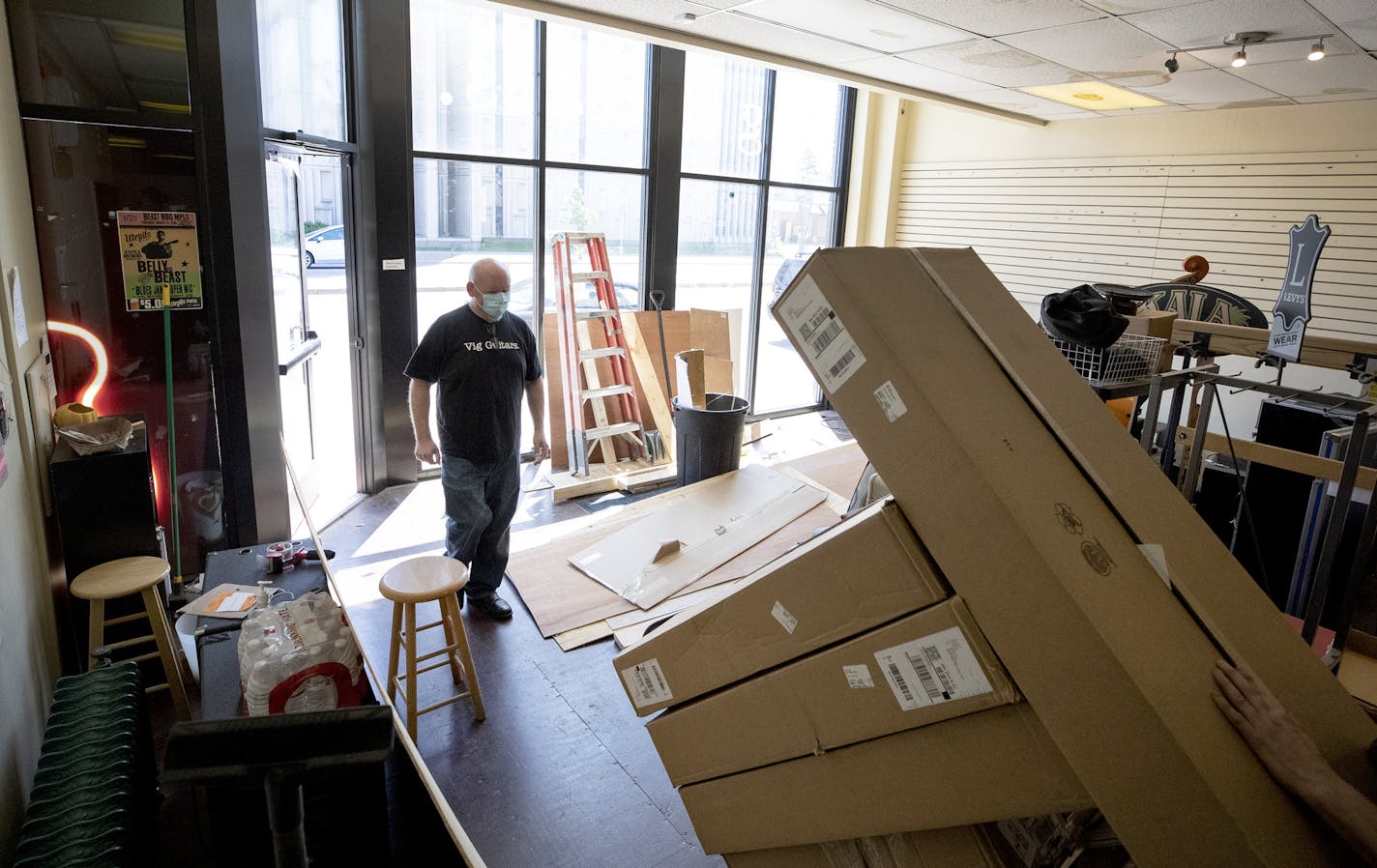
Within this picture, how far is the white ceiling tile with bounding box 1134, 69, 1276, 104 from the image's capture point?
458cm

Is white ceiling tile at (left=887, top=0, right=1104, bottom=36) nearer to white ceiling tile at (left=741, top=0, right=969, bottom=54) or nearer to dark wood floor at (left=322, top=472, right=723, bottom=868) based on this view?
white ceiling tile at (left=741, top=0, right=969, bottom=54)

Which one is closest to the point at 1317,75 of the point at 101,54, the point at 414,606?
the point at 414,606

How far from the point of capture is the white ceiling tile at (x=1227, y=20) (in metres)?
3.24

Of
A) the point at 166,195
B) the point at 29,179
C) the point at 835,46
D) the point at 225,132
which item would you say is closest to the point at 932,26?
the point at 835,46

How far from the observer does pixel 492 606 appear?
12.3ft

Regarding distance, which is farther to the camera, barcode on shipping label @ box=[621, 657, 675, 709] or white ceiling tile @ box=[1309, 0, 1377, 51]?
white ceiling tile @ box=[1309, 0, 1377, 51]

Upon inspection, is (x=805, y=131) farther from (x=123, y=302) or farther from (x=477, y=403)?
(x=123, y=302)

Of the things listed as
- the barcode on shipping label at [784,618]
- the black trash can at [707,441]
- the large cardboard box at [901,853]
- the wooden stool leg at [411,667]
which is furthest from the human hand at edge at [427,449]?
the barcode on shipping label at [784,618]

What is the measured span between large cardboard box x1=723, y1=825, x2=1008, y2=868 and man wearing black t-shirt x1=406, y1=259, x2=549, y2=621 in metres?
2.19

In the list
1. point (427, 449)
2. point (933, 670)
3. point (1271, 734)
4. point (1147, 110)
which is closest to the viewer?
point (1271, 734)

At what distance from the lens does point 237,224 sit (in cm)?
353

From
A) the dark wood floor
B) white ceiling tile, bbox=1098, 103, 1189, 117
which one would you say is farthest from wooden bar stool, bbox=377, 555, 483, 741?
white ceiling tile, bbox=1098, 103, 1189, 117

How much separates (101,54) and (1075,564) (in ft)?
12.9

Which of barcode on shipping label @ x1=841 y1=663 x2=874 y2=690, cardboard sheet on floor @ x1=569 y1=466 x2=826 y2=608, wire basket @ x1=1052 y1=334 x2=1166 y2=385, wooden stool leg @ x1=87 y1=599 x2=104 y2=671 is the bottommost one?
cardboard sheet on floor @ x1=569 y1=466 x2=826 y2=608
